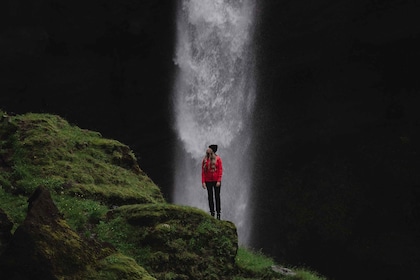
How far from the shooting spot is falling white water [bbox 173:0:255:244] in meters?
27.8

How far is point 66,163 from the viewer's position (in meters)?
10.3

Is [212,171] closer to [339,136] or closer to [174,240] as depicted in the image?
[174,240]

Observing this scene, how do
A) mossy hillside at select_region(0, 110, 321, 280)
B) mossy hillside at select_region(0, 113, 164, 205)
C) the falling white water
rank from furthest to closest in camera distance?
the falling white water < mossy hillside at select_region(0, 113, 164, 205) < mossy hillside at select_region(0, 110, 321, 280)

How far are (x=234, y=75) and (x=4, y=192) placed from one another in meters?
23.4

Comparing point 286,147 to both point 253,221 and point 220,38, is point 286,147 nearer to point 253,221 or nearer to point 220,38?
point 253,221

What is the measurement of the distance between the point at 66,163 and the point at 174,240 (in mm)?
3818

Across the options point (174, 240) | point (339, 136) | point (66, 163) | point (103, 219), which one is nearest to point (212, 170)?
point (174, 240)

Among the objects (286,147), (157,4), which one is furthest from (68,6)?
(286,147)

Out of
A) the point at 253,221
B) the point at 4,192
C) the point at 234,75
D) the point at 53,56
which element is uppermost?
the point at 234,75

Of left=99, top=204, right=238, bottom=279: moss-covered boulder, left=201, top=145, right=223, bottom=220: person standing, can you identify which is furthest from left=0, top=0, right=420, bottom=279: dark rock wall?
left=99, top=204, right=238, bottom=279: moss-covered boulder

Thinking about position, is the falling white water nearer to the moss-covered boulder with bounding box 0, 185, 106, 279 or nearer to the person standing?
the person standing

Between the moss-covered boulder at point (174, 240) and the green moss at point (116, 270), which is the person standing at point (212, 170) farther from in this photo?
the green moss at point (116, 270)

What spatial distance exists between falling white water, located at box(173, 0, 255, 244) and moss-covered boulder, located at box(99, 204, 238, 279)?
62.9 feet

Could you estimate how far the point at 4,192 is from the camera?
8539mm
